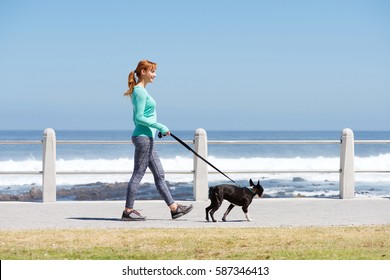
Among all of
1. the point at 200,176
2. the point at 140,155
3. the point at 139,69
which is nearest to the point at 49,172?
the point at 200,176

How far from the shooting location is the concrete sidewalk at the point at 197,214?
12633mm

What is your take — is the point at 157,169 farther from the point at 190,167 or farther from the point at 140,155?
the point at 190,167

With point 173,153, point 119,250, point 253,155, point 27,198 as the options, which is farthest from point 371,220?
point 253,155

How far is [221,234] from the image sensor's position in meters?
11.1

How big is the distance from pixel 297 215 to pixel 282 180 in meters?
32.3

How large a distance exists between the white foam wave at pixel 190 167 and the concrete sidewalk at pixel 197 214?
81.6 feet

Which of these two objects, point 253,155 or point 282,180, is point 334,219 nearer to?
point 282,180

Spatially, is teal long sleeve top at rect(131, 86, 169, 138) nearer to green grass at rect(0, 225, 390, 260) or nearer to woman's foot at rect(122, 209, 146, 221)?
woman's foot at rect(122, 209, 146, 221)

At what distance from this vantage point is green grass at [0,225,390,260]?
31.1ft

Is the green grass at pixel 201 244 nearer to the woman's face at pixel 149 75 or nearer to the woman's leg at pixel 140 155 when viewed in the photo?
the woman's leg at pixel 140 155

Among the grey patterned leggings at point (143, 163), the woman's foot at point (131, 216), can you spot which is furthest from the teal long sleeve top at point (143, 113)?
the woman's foot at point (131, 216)

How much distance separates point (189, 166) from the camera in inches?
2116
